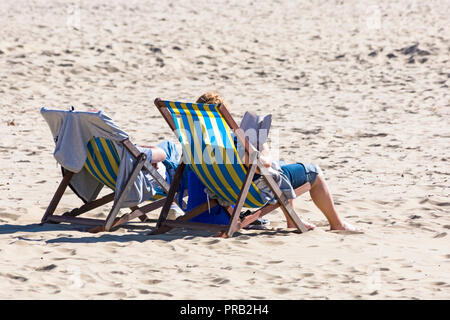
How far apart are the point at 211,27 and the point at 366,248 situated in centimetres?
1034

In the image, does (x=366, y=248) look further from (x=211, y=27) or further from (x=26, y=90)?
(x=211, y=27)

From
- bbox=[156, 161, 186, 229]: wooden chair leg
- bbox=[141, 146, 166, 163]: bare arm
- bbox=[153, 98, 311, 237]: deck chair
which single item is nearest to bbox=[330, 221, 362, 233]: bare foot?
bbox=[153, 98, 311, 237]: deck chair

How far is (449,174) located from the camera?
8.05 m

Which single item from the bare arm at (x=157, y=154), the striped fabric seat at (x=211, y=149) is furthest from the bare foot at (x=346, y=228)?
the bare arm at (x=157, y=154)

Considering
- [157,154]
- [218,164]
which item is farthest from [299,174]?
[157,154]

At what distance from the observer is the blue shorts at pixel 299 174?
5957 mm

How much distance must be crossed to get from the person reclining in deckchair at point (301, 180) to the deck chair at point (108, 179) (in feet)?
1.90

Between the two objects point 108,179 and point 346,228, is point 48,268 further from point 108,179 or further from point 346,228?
point 346,228

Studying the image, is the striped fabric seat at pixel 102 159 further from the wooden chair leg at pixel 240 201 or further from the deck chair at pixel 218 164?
the wooden chair leg at pixel 240 201

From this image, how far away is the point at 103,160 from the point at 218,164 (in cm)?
88

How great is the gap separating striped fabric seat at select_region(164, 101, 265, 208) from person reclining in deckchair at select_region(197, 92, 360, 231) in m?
0.16

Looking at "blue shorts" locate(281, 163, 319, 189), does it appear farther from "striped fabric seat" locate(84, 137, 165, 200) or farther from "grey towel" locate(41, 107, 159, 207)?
"striped fabric seat" locate(84, 137, 165, 200)

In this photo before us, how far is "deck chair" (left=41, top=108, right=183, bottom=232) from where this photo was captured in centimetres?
596

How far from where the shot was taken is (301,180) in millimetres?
5980
